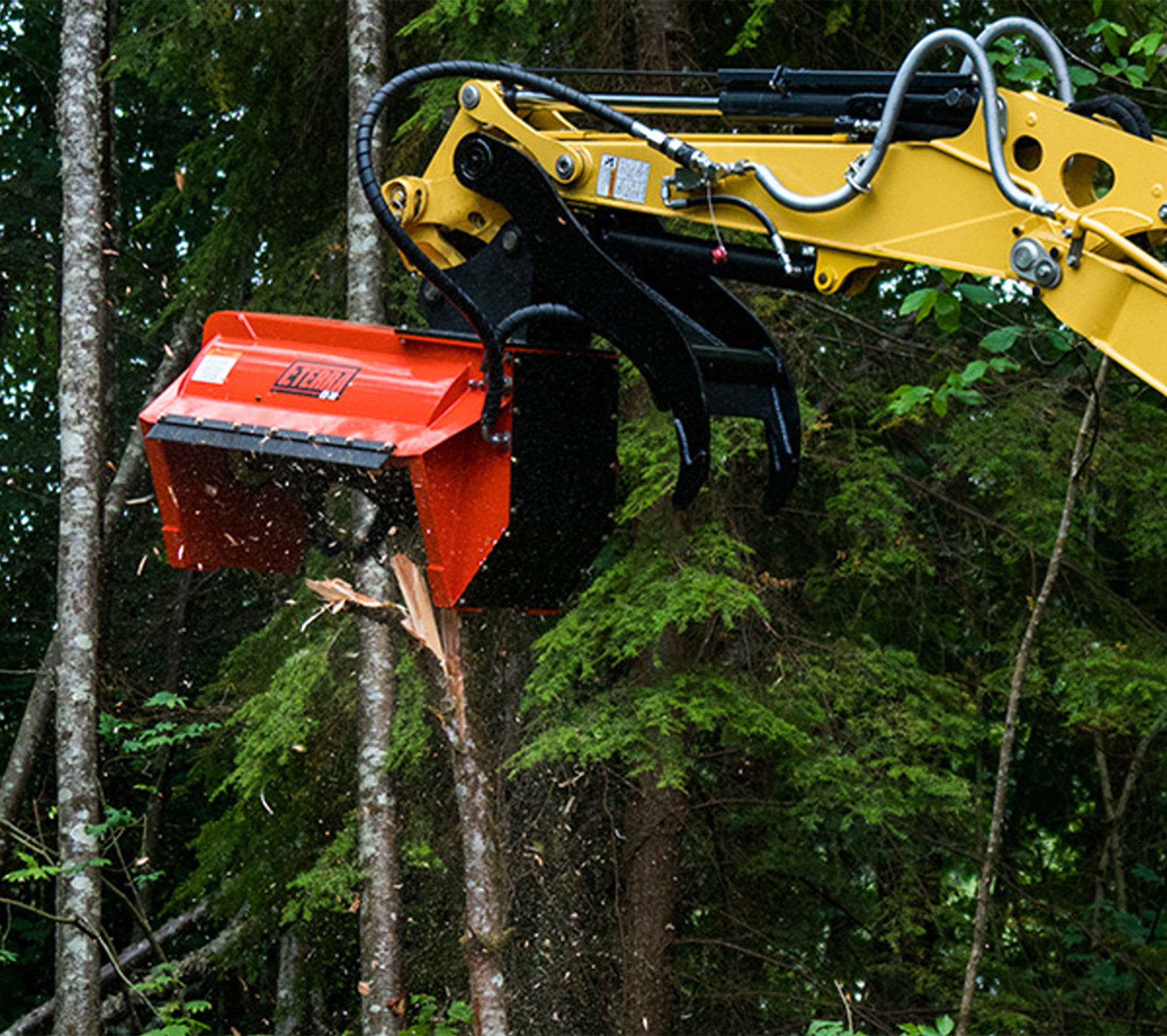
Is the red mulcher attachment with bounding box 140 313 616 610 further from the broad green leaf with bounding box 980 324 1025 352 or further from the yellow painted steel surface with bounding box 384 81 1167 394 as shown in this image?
the broad green leaf with bounding box 980 324 1025 352

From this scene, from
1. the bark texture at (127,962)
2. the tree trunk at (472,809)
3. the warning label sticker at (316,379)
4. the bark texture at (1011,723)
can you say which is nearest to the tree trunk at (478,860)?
the tree trunk at (472,809)

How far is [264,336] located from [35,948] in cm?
1121

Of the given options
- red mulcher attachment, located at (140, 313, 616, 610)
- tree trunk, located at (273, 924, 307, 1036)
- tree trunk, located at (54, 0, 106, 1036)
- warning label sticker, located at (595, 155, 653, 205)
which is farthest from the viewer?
tree trunk, located at (273, 924, 307, 1036)

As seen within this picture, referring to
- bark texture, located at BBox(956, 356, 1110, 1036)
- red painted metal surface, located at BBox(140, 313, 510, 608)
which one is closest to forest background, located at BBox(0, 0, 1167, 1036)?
bark texture, located at BBox(956, 356, 1110, 1036)

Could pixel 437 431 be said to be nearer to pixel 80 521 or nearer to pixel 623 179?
pixel 623 179

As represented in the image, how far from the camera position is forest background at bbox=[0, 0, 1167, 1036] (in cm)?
695

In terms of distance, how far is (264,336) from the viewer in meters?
4.53

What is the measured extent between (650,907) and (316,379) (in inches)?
170

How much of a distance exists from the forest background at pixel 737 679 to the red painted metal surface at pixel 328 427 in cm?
124

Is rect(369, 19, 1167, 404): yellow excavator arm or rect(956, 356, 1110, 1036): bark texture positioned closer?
rect(369, 19, 1167, 404): yellow excavator arm

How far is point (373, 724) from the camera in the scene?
7.57m

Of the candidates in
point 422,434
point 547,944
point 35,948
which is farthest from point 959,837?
point 35,948

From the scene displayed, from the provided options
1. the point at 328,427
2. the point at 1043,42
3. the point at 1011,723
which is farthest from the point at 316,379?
the point at 1011,723

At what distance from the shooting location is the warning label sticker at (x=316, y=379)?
14.2 ft
